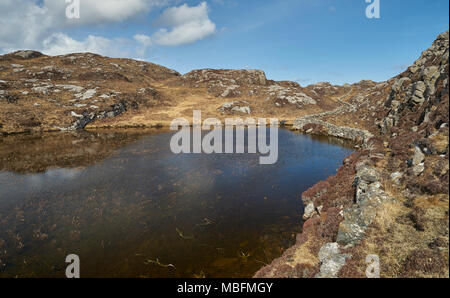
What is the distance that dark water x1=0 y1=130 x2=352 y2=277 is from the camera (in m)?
12.2

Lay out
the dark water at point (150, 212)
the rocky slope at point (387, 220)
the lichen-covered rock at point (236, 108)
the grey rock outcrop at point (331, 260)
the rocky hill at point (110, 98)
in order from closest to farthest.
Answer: the rocky slope at point (387, 220) → the grey rock outcrop at point (331, 260) → the dark water at point (150, 212) → the rocky hill at point (110, 98) → the lichen-covered rock at point (236, 108)

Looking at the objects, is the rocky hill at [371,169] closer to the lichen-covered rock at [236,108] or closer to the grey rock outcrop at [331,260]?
the grey rock outcrop at [331,260]

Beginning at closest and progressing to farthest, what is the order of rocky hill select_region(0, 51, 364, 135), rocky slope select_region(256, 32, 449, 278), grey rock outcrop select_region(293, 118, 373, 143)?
rocky slope select_region(256, 32, 449, 278) < grey rock outcrop select_region(293, 118, 373, 143) < rocky hill select_region(0, 51, 364, 135)

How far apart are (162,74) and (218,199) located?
159292 millimetres

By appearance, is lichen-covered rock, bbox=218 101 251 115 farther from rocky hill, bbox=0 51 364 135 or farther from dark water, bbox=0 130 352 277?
dark water, bbox=0 130 352 277

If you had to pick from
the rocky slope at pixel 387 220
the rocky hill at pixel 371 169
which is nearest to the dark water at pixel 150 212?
the rocky slope at pixel 387 220

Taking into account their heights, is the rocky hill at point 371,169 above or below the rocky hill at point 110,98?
below

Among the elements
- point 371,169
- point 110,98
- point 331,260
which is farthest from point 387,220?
point 110,98

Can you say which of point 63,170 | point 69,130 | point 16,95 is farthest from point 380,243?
point 16,95

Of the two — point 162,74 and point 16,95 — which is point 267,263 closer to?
point 16,95

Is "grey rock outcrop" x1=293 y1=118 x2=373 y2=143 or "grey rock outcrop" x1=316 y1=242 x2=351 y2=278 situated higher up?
"grey rock outcrop" x1=293 y1=118 x2=373 y2=143

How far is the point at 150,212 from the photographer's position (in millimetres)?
17266

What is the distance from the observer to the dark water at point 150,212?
480 inches

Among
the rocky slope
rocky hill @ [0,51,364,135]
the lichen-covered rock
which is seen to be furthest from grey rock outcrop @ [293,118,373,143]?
the lichen-covered rock
